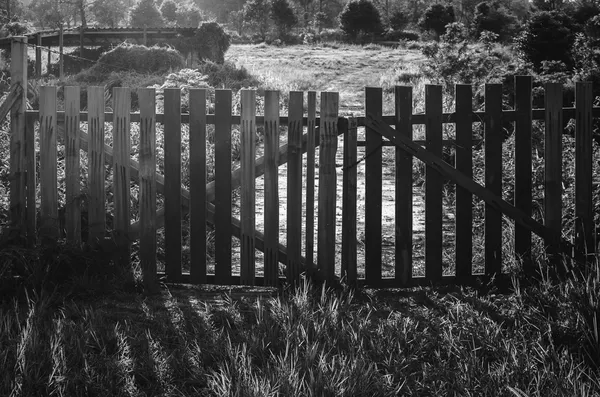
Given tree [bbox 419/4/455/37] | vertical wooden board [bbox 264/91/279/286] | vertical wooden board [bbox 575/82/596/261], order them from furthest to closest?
tree [bbox 419/4/455/37], vertical wooden board [bbox 575/82/596/261], vertical wooden board [bbox 264/91/279/286]

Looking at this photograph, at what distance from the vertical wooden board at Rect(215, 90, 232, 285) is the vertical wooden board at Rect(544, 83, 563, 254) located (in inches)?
88.6

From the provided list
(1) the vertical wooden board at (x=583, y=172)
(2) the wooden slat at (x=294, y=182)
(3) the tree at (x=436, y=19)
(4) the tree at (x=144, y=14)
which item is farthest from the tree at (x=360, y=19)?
(2) the wooden slat at (x=294, y=182)

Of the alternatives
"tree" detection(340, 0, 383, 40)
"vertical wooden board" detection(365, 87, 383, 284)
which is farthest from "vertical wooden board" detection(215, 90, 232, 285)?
"tree" detection(340, 0, 383, 40)

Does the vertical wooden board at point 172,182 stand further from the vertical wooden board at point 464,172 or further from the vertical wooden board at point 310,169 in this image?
the vertical wooden board at point 464,172

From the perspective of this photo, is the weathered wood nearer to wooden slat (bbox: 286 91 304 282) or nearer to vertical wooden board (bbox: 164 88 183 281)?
vertical wooden board (bbox: 164 88 183 281)

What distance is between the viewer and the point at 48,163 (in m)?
5.58

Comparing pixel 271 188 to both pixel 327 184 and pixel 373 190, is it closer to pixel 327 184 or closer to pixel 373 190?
pixel 327 184

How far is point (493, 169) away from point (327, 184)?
119 centimetres

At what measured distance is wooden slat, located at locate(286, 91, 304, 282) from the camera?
531cm

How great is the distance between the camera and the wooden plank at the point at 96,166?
5441 millimetres

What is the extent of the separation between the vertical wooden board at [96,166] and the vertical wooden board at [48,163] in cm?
27

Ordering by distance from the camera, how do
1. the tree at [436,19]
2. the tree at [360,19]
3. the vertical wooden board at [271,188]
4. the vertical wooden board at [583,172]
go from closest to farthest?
1. the vertical wooden board at [271,188]
2. the vertical wooden board at [583,172]
3. the tree at [436,19]
4. the tree at [360,19]

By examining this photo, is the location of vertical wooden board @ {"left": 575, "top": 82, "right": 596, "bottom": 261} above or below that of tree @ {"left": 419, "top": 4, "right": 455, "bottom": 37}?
below

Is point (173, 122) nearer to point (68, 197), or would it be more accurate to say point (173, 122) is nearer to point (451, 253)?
point (68, 197)
